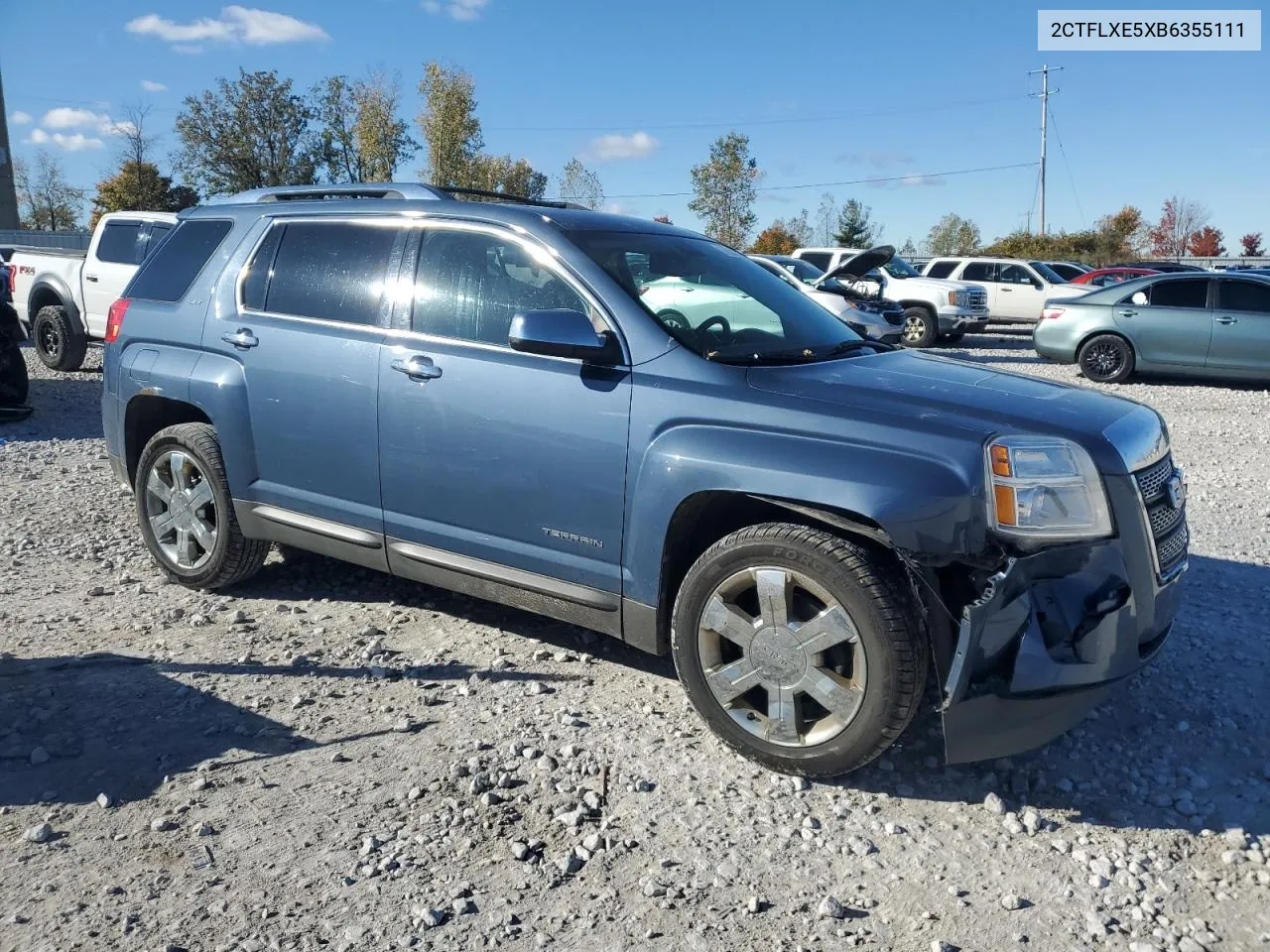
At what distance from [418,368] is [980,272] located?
822 inches

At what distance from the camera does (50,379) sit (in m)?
12.2

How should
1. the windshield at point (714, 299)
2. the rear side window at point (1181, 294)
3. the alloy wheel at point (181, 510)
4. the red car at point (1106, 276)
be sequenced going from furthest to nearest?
the red car at point (1106, 276) → the rear side window at point (1181, 294) → the alloy wheel at point (181, 510) → the windshield at point (714, 299)

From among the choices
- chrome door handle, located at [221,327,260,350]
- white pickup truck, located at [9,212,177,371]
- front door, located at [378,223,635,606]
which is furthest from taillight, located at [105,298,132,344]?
white pickup truck, located at [9,212,177,371]

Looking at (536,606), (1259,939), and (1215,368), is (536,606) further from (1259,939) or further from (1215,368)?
(1215,368)

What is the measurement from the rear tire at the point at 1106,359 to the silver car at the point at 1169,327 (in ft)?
0.04

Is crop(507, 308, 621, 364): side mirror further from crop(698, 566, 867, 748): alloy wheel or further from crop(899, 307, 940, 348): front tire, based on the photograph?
crop(899, 307, 940, 348): front tire

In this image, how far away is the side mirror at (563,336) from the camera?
3.65 metres

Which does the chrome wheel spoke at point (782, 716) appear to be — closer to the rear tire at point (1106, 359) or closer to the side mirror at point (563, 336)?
the side mirror at point (563, 336)

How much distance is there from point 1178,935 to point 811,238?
A: 6197 cm

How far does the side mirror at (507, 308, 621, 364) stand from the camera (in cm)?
365

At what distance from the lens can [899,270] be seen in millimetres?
20453

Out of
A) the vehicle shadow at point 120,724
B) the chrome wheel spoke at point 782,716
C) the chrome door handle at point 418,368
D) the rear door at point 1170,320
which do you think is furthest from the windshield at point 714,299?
the rear door at point 1170,320

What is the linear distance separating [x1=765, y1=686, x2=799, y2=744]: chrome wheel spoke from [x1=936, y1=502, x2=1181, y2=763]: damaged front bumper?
0.50 m

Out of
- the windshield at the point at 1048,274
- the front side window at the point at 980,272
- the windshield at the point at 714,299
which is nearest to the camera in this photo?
the windshield at the point at 714,299
